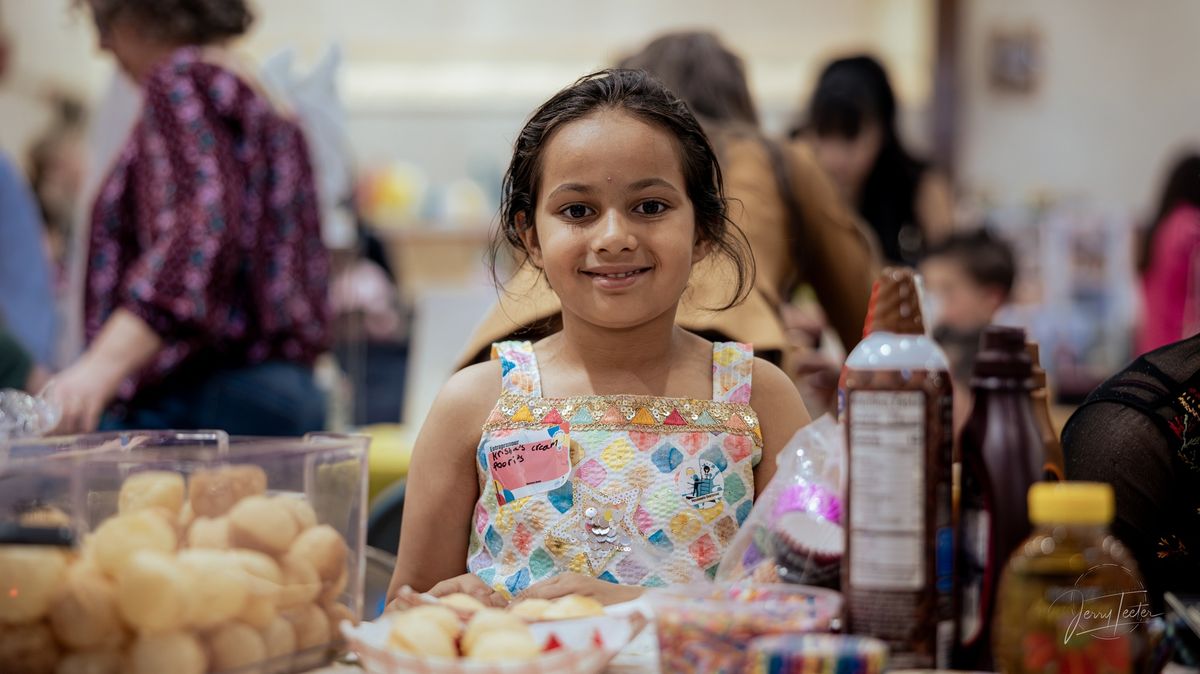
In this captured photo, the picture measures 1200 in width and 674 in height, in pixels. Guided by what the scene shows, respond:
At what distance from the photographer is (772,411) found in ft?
4.94

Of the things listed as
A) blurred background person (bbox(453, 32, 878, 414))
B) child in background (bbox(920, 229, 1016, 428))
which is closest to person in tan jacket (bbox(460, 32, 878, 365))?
blurred background person (bbox(453, 32, 878, 414))

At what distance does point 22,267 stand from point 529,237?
7.21 ft

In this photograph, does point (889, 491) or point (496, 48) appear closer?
point (889, 491)

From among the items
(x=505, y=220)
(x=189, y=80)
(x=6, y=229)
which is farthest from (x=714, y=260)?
(x=6, y=229)

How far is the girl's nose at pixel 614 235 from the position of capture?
139 cm

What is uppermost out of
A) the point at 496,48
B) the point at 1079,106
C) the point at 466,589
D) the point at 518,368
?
the point at 496,48

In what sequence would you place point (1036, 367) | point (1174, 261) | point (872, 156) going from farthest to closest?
point (1174, 261)
point (872, 156)
point (1036, 367)

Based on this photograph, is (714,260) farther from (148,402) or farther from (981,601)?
(148,402)

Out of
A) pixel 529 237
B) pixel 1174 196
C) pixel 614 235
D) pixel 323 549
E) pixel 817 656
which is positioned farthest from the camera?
pixel 1174 196

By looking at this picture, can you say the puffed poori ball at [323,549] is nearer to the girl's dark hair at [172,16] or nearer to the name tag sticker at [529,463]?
the name tag sticker at [529,463]

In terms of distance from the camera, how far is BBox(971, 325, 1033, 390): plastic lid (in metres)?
0.92

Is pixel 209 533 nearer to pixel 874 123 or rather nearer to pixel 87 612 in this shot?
pixel 87 612

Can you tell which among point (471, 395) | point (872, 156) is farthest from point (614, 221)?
point (872, 156)
